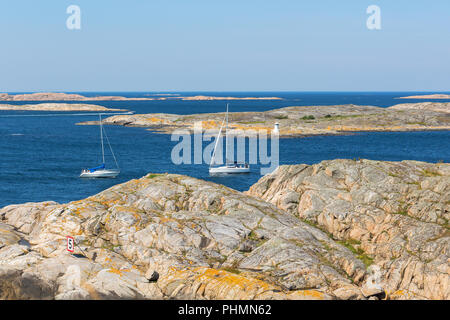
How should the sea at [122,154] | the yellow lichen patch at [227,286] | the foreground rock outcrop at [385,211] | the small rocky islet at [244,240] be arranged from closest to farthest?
the yellow lichen patch at [227,286] < the small rocky islet at [244,240] < the foreground rock outcrop at [385,211] < the sea at [122,154]

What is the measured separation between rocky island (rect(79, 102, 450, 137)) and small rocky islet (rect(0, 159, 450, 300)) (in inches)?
4235

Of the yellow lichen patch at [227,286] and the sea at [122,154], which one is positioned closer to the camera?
the yellow lichen patch at [227,286]

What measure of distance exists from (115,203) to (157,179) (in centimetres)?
530

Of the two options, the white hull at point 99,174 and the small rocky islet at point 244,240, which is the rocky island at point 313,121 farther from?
the small rocky islet at point 244,240

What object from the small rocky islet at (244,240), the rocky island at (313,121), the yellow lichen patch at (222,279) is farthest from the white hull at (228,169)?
the yellow lichen patch at (222,279)

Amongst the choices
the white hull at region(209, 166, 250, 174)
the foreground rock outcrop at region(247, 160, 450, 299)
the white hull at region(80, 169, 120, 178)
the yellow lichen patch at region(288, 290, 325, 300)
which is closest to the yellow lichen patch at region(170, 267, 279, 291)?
the yellow lichen patch at region(288, 290, 325, 300)

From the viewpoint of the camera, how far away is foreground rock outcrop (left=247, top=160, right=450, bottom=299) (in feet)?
94.6

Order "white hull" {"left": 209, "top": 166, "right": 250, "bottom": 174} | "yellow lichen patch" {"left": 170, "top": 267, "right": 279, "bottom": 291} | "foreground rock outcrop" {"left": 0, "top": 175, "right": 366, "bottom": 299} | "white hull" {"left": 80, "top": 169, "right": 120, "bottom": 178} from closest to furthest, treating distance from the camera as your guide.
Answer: "yellow lichen patch" {"left": 170, "top": 267, "right": 279, "bottom": 291}, "foreground rock outcrop" {"left": 0, "top": 175, "right": 366, "bottom": 299}, "white hull" {"left": 80, "top": 169, "right": 120, "bottom": 178}, "white hull" {"left": 209, "top": 166, "right": 250, "bottom": 174}

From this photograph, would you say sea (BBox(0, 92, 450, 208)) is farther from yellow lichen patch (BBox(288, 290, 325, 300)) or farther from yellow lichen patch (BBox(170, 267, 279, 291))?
yellow lichen patch (BBox(288, 290, 325, 300))

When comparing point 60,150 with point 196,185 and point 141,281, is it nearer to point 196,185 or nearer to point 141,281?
point 196,185

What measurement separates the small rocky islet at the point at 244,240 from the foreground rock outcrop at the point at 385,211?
0.09 metres

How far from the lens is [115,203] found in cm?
3569

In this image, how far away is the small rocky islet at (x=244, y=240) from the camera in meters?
23.4

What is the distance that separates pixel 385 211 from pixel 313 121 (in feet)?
440
